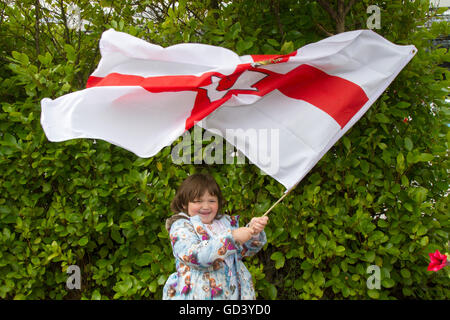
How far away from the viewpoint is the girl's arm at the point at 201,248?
6.98ft

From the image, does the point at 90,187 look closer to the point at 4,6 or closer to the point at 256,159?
the point at 256,159

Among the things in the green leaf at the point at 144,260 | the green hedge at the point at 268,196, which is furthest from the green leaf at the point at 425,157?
the green leaf at the point at 144,260

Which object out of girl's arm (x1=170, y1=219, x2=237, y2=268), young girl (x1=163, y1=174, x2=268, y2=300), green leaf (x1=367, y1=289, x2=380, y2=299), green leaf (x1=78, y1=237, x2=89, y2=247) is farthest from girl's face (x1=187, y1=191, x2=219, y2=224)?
green leaf (x1=367, y1=289, x2=380, y2=299)

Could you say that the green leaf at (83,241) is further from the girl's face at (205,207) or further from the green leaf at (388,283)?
the green leaf at (388,283)

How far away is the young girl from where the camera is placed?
7.07 feet

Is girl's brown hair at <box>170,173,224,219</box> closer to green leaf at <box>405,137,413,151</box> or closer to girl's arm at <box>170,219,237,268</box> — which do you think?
girl's arm at <box>170,219,237,268</box>

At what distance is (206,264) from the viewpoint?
215cm

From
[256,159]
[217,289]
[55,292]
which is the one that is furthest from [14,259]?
[256,159]

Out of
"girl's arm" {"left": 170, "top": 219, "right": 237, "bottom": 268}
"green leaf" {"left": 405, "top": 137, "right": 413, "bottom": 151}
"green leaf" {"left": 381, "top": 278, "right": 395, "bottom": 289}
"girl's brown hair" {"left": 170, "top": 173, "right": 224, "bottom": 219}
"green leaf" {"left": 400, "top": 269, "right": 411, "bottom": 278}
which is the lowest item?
"green leaf" {"left": 381, "top": 278, "right": 395, "bottom": 289}

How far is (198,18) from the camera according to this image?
4.08 metres

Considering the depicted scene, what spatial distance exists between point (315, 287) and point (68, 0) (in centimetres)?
326

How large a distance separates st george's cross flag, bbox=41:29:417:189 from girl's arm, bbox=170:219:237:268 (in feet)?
1.51

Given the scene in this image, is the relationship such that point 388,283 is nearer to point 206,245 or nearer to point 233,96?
point 206,245

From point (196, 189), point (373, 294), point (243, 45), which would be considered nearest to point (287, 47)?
point (243, 45)
